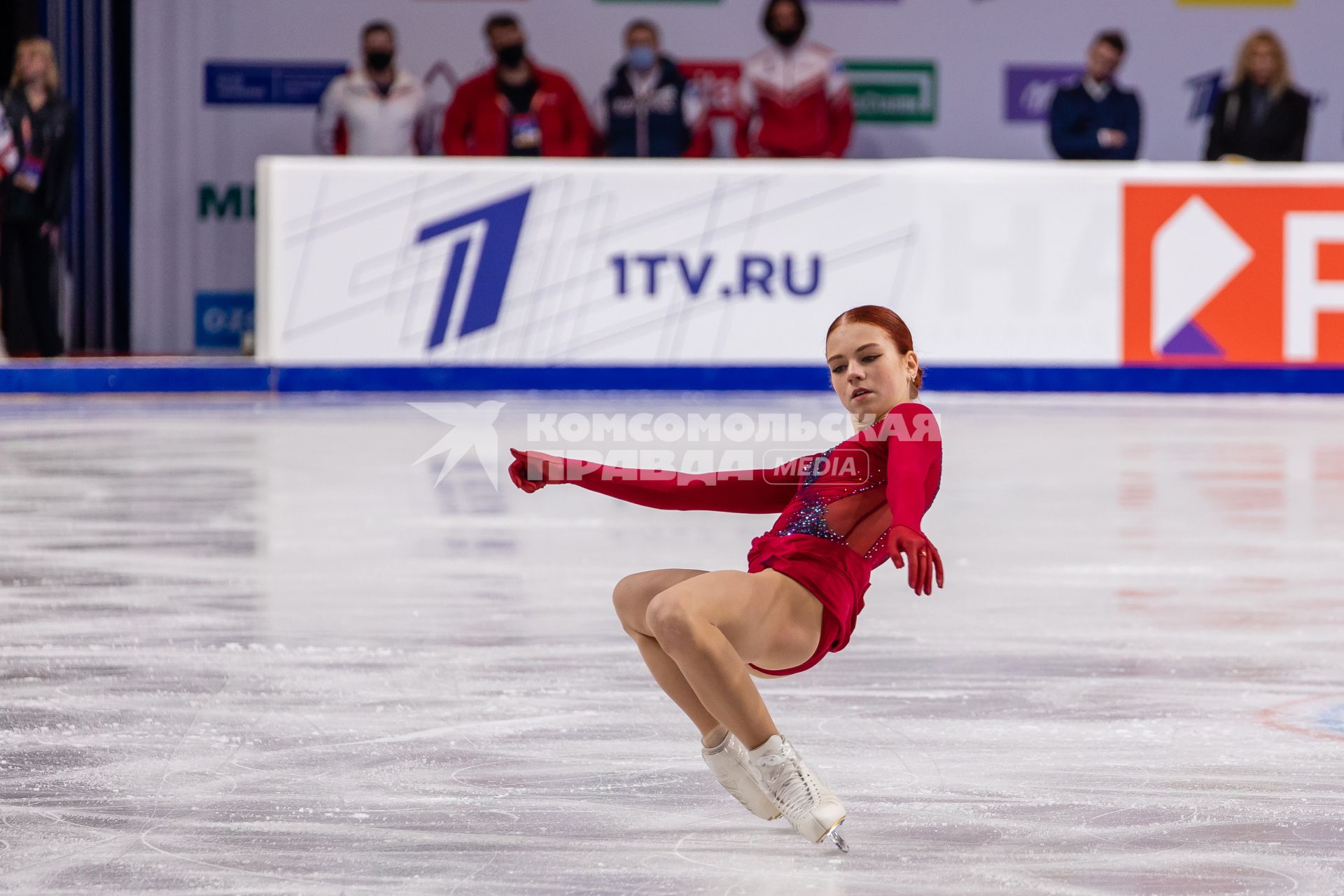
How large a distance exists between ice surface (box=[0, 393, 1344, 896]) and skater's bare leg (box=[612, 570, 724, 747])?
6.6 inches

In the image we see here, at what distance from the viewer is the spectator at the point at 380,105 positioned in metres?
11.9

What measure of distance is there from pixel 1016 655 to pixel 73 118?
28.7 feet

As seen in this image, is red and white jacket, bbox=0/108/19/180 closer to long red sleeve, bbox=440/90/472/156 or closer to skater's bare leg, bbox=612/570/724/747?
long red sleeve, bbox=440/90/472/156

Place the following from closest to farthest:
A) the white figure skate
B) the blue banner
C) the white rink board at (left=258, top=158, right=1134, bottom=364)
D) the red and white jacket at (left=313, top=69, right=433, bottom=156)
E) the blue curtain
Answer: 1. the white figure skate
2. the white rink board at (left=258, top=158, right=1134, bottom=364)
3. the red and white jacket at (left=313, top=69, right=433, bottom=156)
4. the blue curtain
5. the blue banner

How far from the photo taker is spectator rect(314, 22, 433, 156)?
1188 cm

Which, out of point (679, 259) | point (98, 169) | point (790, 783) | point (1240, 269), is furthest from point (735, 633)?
point (98, 169)

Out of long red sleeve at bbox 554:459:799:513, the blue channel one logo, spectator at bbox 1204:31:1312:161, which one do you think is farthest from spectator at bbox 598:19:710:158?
long red sleeve at bbox 554:459:799:513

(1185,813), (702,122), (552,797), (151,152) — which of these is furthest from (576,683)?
(151,152)

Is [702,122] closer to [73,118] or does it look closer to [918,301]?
[918,301]

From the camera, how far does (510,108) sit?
1157 cm

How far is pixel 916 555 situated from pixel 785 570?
0.36m

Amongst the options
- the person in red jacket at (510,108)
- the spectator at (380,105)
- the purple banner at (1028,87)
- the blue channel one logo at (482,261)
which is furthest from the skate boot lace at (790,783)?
the purple banner at (1028,87)

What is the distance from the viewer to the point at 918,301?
10.9m

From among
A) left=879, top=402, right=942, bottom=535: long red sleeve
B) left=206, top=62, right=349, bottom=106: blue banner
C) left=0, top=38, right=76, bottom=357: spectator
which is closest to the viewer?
left=879, top=402, right=942, bottom=535: long red sleeve
